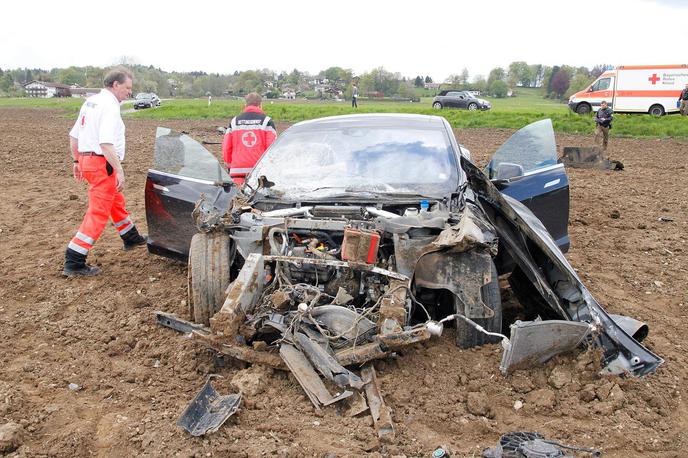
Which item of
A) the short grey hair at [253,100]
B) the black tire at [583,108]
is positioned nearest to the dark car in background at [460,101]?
the black tire at [583,108]

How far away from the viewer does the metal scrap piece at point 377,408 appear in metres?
2.94

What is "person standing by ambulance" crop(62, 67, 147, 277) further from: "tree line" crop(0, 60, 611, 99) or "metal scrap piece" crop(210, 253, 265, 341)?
"tree line" crop(0, 60, 611, 99)

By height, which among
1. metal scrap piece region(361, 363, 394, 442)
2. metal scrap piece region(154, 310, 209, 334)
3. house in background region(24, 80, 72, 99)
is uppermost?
house in background region(24, 80, 72, 99)

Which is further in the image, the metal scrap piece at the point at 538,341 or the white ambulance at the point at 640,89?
the white ambulance at the point at 640,89

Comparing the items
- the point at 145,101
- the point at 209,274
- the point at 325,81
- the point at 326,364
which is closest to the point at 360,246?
the point at 326,364

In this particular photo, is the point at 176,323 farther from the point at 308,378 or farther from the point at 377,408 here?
the point at 377,408

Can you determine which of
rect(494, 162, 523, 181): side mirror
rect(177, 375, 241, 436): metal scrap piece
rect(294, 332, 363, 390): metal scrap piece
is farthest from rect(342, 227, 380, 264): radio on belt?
rect(494, 162, 523, 181): side mirror

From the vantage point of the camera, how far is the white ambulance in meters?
27.4

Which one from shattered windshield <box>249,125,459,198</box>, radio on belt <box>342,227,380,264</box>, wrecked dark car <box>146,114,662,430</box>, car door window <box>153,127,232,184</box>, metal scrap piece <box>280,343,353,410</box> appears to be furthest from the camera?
car door window <box>153,127,232,184</box>

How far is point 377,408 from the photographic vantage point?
3125mm

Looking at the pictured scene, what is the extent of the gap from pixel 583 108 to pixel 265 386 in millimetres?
29702

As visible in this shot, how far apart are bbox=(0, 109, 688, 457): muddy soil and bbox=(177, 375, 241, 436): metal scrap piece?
53 mm

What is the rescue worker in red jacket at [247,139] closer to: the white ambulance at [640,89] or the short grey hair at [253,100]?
the short grey hair at [253,100]

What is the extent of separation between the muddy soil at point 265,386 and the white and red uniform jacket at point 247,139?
140cm
